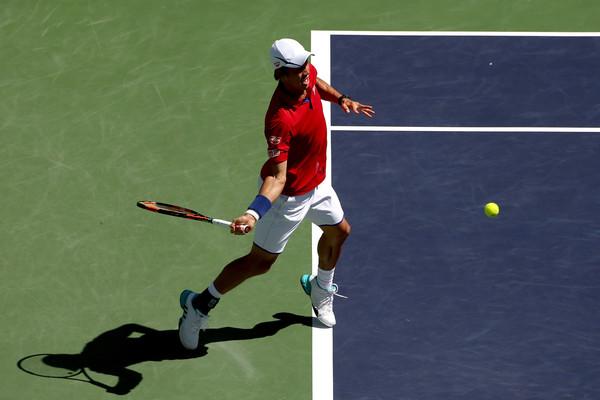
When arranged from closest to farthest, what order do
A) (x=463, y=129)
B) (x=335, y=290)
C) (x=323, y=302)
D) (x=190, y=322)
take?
(x=190, y=322) → (x=323, y=302) → (x=335, y=290) → (x=463, y=129)

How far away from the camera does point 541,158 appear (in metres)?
9.40

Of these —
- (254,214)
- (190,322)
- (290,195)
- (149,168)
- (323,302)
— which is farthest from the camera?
(149,168)

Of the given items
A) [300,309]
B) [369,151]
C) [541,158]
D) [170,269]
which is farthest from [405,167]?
[170,269]

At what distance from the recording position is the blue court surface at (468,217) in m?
7.85

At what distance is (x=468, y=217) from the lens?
29.3 feet

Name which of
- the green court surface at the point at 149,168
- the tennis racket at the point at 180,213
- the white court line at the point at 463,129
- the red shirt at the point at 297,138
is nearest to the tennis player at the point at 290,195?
the red shirt at the point at 297,138

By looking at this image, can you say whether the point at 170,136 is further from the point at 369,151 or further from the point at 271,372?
the point at 271,372

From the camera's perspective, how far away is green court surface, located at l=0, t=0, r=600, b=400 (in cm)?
788

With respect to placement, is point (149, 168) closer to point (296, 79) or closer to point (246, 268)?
point (246, 268)

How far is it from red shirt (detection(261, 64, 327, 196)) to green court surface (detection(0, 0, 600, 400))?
1416 mm

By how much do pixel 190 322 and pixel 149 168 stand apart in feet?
6.80

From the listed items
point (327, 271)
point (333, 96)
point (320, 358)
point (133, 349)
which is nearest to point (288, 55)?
point (333, 96)

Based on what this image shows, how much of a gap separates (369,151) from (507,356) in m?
2.56

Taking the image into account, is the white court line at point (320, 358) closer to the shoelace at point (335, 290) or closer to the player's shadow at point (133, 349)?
the player's shadow at point (133, 349)
